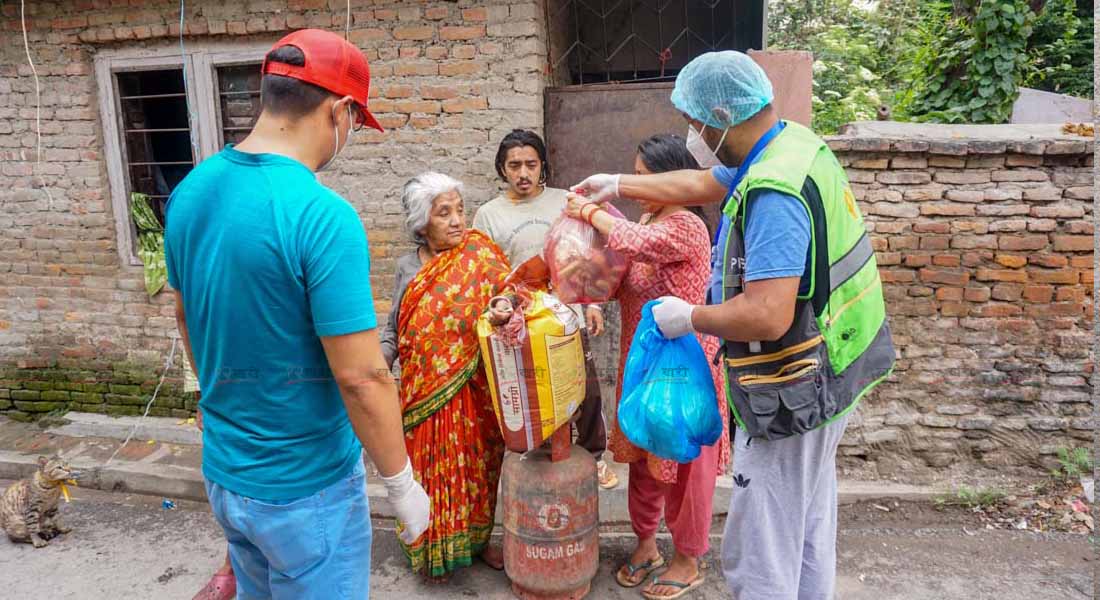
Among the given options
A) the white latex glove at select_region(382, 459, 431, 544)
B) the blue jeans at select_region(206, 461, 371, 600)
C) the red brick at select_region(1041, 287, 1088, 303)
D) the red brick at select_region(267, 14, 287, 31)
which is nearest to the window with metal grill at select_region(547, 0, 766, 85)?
the red brick at select_region(267, 14, 287, 31)

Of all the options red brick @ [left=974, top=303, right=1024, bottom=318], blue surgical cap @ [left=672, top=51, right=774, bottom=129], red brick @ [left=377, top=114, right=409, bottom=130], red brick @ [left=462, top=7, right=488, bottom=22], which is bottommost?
red brick @ [left=974, top=303, right=1024, bottom=318]

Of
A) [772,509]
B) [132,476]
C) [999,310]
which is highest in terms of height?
[999,310]

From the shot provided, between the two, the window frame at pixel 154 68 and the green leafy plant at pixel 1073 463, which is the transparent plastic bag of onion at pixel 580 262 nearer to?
the window frame at pixel 154 68

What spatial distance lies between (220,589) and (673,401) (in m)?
2.21

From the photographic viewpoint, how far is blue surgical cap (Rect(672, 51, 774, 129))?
6.74 ft

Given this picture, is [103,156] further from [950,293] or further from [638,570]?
[950,293]

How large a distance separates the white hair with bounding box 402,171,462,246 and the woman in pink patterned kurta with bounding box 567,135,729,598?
681mm

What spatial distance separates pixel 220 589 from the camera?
3.10 m

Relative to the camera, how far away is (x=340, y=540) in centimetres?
177

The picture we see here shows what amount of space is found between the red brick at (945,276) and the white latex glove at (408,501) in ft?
10.1

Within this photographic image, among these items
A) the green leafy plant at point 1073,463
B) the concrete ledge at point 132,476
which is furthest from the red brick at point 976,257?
the concrete ledge at point 132,476

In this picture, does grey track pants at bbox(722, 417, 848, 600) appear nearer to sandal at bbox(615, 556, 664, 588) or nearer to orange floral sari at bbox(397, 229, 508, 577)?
sandal at bbox(615, 556, 664, 588)

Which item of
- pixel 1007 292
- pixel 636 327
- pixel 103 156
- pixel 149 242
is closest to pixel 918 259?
pixel 1007 292

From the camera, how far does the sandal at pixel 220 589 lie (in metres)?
3.09
